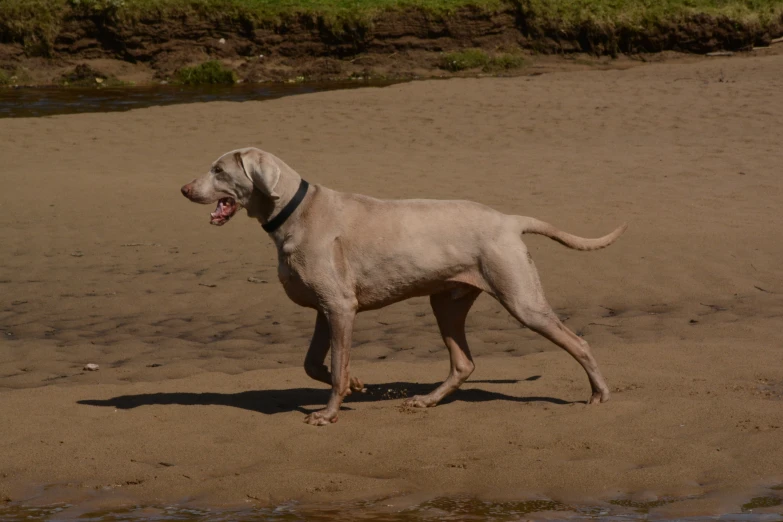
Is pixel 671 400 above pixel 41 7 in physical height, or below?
below

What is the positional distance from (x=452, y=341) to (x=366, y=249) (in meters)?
0.96

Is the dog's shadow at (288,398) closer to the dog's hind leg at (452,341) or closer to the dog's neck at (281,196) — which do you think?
the dog's hind leg at (452,341)

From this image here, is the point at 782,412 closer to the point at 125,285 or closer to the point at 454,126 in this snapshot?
the point at 125,285

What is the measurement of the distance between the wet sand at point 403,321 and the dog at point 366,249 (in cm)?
63

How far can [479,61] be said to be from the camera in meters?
27.0

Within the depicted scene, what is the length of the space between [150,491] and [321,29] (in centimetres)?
2410

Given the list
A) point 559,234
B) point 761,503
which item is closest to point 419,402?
point 559,234

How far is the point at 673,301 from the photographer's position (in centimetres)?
931

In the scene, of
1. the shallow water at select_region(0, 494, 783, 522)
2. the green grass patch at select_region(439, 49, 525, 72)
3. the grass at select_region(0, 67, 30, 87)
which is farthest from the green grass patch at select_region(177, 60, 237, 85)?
the shallow water at select_region(0, 494, 783, 522)

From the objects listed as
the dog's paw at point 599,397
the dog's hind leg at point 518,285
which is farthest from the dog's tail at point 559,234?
the dog's paw at point 599,397

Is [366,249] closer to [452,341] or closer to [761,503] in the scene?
[452,341]

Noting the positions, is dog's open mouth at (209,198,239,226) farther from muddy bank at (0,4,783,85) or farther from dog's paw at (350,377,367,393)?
muddy bank at (0,4,783,85)

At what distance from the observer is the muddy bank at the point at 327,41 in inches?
1078

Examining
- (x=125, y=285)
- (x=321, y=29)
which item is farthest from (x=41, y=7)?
(x=125, y=285)
